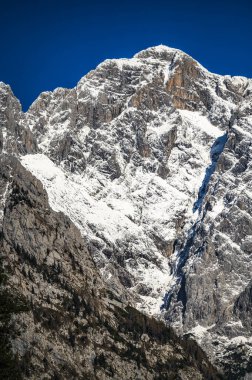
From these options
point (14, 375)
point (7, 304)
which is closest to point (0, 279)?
point (7, 304)

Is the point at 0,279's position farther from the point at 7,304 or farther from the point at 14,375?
the point at 14,375

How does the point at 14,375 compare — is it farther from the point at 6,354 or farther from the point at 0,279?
the point at 0,279

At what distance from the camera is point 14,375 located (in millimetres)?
108500

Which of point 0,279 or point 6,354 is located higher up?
point 0,279

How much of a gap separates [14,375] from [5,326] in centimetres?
569

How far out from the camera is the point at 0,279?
112 meters

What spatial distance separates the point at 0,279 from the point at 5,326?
23.7 feet

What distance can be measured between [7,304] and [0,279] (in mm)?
3926

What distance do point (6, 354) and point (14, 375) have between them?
293 centimetres

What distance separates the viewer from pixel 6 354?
351ft

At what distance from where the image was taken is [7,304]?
360 ft

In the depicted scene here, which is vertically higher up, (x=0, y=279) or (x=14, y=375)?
(x=0, y=279)

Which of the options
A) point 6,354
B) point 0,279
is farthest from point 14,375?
point 0,279

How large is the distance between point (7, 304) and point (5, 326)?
3.35m
